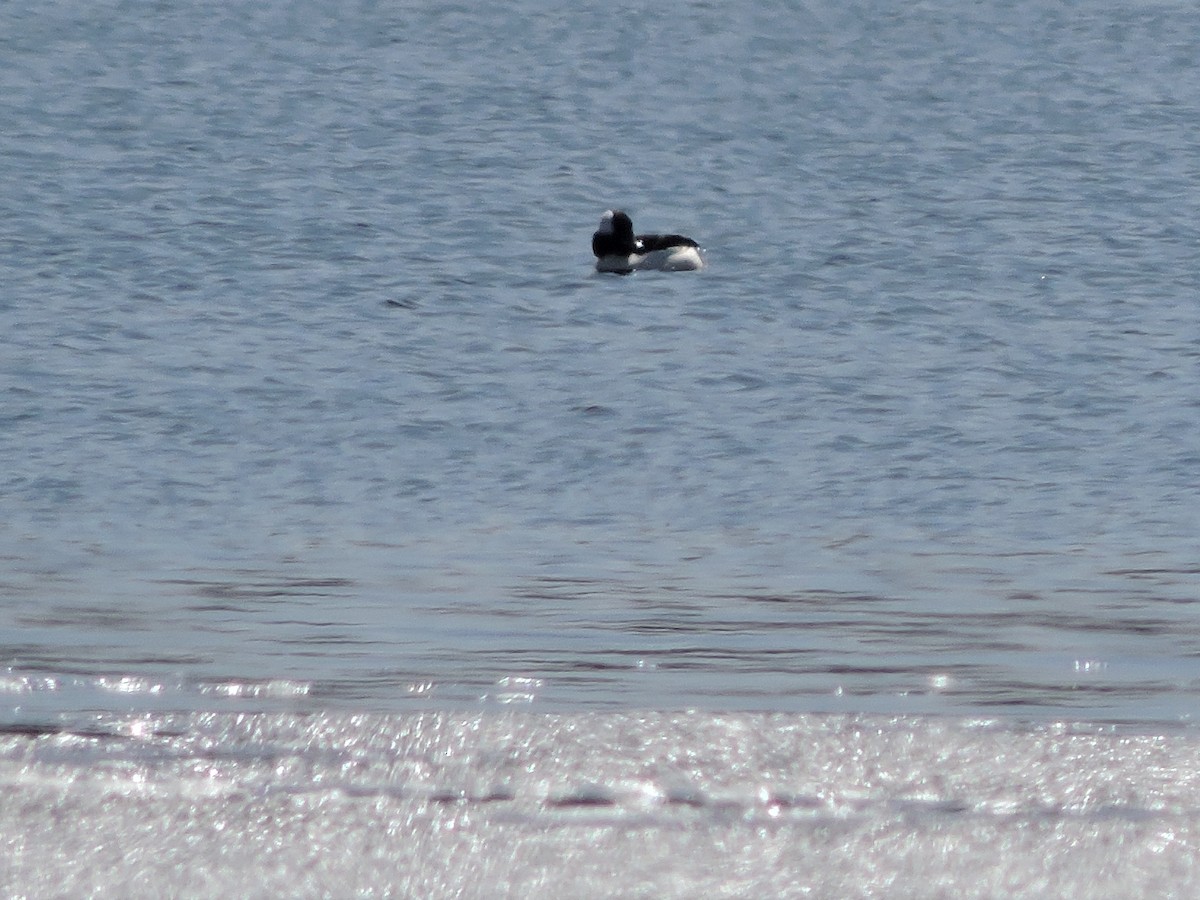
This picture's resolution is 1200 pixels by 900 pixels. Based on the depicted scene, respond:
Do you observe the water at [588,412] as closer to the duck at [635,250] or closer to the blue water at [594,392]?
the blue water at [594,392]

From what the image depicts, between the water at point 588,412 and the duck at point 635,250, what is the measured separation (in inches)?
8.8

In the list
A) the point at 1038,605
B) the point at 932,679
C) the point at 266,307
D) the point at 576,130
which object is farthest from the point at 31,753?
the point at 576,130

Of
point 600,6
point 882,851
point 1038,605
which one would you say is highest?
point 882,851

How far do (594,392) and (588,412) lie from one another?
61 cm

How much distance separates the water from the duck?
0.73 feet

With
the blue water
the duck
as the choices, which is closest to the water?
the blue water

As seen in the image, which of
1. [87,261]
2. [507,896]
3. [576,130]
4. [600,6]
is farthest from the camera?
[600,6]

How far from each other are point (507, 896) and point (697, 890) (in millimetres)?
391

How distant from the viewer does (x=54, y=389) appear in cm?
1198

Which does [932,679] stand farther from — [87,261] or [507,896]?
[87,261]

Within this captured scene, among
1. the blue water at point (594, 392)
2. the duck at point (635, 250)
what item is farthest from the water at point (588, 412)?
the duck at point (635, 250)

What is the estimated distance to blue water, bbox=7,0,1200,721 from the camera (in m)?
7.49

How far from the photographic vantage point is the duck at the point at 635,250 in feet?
57.7

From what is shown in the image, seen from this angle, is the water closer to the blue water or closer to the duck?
the blue water
